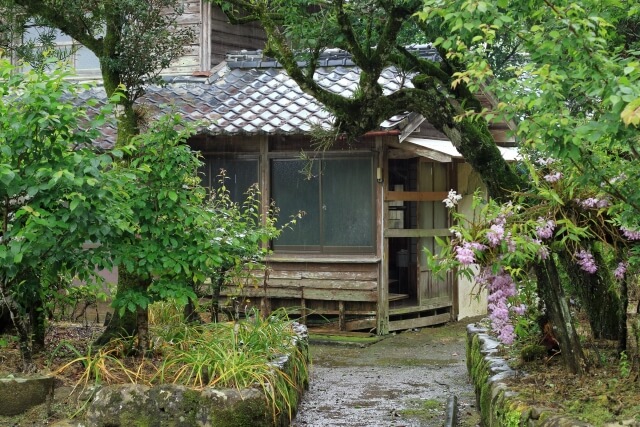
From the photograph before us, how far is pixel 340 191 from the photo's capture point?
13.2m

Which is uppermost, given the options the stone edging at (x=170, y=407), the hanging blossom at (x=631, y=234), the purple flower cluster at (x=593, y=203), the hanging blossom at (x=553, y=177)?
the hanging blossom at (x=553, y=177)

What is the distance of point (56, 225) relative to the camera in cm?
619

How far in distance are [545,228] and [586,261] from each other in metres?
0.63

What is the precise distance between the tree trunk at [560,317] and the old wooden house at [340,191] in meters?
5.59

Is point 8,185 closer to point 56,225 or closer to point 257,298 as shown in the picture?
point 56,225

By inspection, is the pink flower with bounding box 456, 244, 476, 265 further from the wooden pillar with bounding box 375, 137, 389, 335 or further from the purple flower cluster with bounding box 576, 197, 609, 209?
the wooden pillar with bounding box 375, 137, 389, 335

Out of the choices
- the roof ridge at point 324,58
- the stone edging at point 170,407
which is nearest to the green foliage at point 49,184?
the stone edging at point 170,407

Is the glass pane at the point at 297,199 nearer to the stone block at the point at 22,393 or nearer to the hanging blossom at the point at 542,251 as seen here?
the stone block at the point at 22,393

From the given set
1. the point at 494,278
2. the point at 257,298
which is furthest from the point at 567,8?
the point at 257,298

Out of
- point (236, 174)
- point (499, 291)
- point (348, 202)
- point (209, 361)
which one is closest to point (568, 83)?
point (499, 291)

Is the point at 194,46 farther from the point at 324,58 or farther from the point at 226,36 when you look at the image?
the point at 324,58

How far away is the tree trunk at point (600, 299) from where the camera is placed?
708 centimetres

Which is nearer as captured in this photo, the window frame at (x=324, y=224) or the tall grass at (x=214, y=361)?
the tall grass at (x=214, y=361)

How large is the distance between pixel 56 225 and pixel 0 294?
1025 mm
